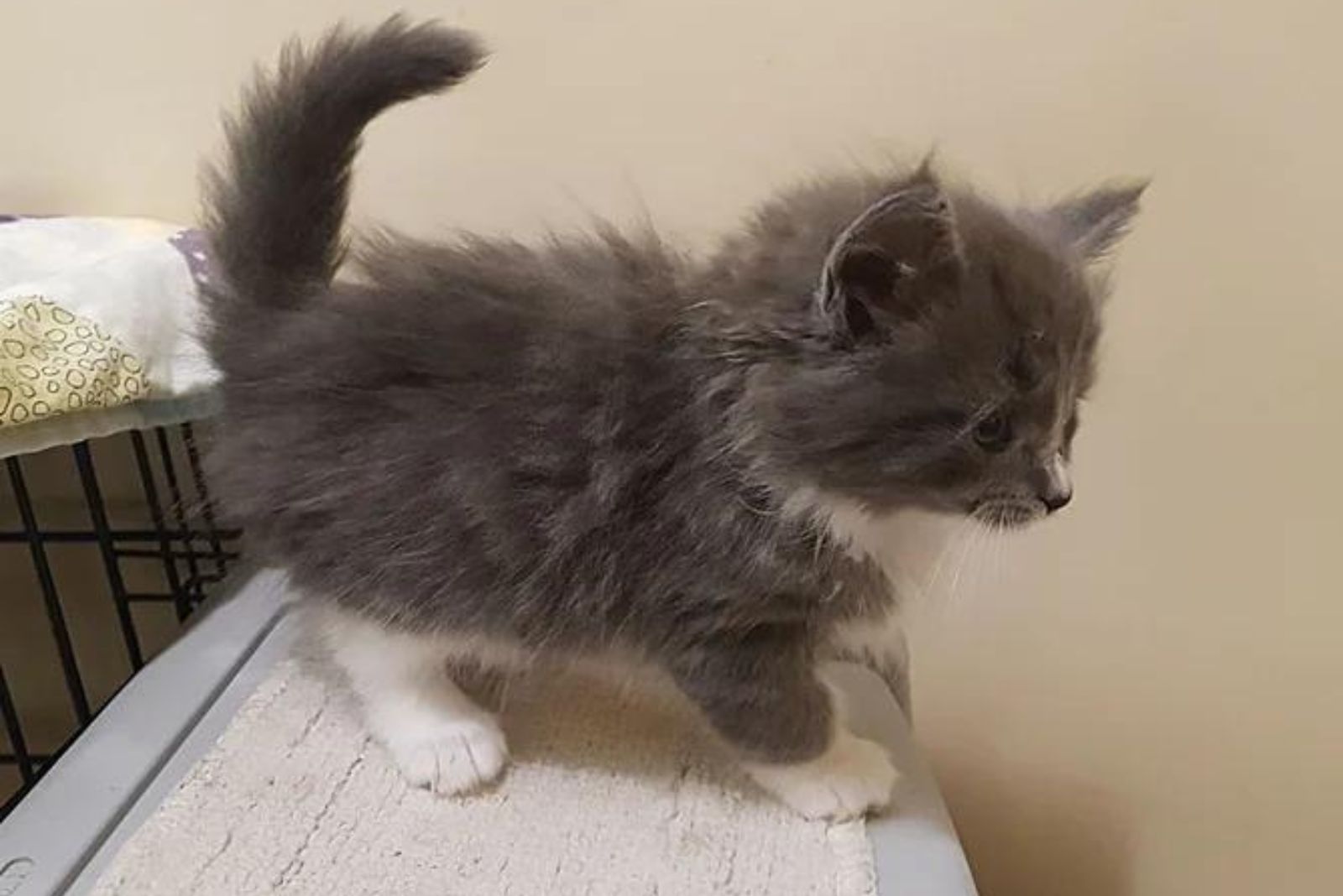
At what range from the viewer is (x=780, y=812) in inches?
31.6

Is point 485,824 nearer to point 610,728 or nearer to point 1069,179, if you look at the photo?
point 610,728

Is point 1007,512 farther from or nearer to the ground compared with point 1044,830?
farther from the ground

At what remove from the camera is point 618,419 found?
29.2 inches

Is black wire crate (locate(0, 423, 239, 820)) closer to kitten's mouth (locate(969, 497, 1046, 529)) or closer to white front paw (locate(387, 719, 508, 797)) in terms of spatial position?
white front paw (locate(387, 719, 508, 797))

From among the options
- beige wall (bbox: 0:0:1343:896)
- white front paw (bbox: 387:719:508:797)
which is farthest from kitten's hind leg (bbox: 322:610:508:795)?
beige wall (bbox: 0:0:1343:896)

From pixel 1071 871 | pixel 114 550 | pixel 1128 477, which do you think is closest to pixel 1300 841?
pixel 1071 871

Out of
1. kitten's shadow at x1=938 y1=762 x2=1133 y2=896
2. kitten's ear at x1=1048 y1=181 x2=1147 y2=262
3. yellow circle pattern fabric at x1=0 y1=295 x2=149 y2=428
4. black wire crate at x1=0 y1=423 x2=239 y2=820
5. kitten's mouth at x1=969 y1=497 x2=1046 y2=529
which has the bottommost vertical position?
kitten's shadow at x1=938 y1=762 x2=1133 y2=896

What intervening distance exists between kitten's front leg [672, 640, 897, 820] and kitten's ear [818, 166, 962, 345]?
0.19 meters

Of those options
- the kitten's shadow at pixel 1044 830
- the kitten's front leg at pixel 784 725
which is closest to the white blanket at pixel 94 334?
the kitten's front leg at pixel 784 725

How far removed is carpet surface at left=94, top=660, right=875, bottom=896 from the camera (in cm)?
72

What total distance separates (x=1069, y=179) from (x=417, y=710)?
22.6 inches

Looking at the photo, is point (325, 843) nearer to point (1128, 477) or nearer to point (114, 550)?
point (114, 550)

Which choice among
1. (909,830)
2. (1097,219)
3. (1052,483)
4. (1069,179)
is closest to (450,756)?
(909,830)

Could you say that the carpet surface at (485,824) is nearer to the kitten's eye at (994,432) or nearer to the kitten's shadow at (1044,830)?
the kitten's eye at (994,432)
